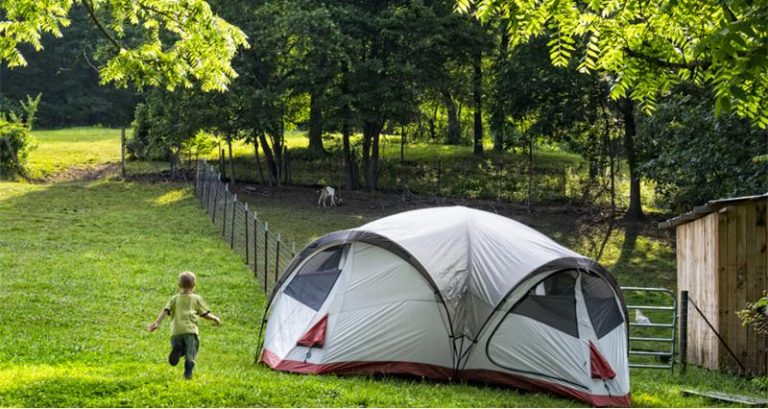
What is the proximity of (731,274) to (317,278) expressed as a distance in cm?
633

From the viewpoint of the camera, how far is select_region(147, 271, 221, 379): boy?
8.28 m

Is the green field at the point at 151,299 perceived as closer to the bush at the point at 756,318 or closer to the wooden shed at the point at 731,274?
the wooden shed at the point at 731,274

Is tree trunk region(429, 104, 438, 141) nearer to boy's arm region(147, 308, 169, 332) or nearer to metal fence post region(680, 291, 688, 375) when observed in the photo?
metal fence post region(680, 291, 688, 375)

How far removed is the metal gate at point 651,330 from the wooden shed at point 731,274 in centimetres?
60

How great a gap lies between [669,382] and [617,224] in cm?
1895

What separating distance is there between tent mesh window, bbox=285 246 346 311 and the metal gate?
14.7 feet

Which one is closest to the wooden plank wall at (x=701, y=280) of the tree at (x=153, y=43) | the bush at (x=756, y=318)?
the bush at (x=756, y=318)

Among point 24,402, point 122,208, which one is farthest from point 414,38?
point 24,402

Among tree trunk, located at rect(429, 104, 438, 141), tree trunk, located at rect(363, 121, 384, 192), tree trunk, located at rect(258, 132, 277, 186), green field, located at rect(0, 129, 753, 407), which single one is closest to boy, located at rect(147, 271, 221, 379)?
green field, located at rect(0, 129, 753, 407)

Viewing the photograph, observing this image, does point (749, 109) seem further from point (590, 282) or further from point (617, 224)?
point (617, 224)

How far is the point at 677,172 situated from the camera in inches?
851

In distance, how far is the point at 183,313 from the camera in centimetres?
830

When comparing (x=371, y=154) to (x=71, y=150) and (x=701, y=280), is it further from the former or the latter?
(x=701, y=280)

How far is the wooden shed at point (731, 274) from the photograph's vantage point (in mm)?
12141
